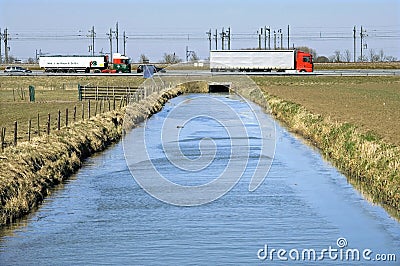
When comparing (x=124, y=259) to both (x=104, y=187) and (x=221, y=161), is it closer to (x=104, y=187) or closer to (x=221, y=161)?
(x=104, y=187)

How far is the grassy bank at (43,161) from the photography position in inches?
664

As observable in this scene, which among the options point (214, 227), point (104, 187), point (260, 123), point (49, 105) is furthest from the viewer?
point (49, 105)

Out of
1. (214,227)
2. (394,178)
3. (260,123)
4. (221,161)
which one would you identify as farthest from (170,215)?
Answer: (260,123)

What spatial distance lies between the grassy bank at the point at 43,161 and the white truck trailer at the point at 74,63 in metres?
70.4

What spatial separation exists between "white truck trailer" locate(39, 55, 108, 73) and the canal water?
7976cm

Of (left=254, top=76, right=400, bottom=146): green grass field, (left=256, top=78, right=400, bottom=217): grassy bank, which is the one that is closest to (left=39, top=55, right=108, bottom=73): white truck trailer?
(left=254, top=76, right=400, bottom=146): green grass field

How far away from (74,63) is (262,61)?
24.2 m

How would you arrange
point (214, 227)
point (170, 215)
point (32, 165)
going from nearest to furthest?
point (214, 227) < point (170, 215) < point (32, 165)

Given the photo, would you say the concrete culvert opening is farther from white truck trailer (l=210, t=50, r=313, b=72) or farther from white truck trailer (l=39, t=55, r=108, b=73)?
white truck trailer (l=39, t=55, r=108, b=73)

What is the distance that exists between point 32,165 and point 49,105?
28.3 metres

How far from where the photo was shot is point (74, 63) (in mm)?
103625

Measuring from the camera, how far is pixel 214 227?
53.8ft

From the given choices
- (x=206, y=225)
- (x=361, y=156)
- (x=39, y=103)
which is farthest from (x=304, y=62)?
(x=206, y=225)

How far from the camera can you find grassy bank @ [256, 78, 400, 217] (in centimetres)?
1945
